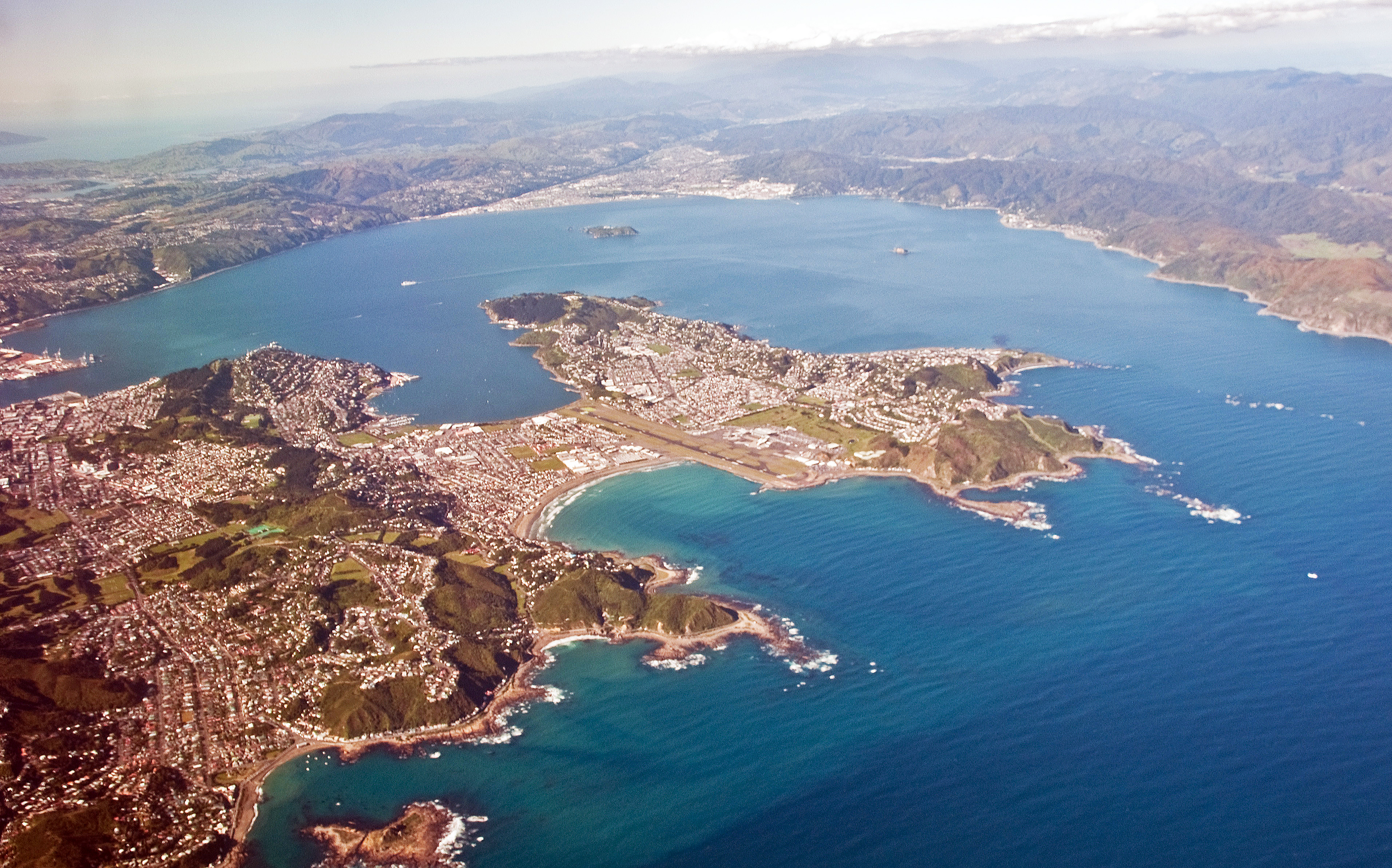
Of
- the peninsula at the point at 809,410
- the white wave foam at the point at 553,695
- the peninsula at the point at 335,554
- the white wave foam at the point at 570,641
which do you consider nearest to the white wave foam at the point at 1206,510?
the peninsula at the point at 809,410

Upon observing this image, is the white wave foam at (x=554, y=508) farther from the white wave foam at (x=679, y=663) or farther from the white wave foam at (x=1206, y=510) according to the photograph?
the white wave foam at (x=1206, y=510)

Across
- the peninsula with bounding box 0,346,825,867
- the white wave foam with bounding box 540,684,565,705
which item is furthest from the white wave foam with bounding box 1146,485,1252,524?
the white wave foam with bounding box 540,684,565,705

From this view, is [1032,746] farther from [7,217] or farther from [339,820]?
[7,217]

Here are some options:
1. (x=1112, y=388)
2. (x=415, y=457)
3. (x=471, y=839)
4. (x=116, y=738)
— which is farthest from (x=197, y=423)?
(x=1112, y=388)

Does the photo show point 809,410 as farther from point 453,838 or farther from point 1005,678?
point 453,838

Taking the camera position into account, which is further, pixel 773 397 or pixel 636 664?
pixel 773 397

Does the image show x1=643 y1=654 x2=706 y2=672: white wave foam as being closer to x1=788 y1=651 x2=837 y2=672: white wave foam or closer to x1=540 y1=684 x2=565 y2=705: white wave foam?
x1=788 y1=651 x2=837 y2=672: white wave foam
